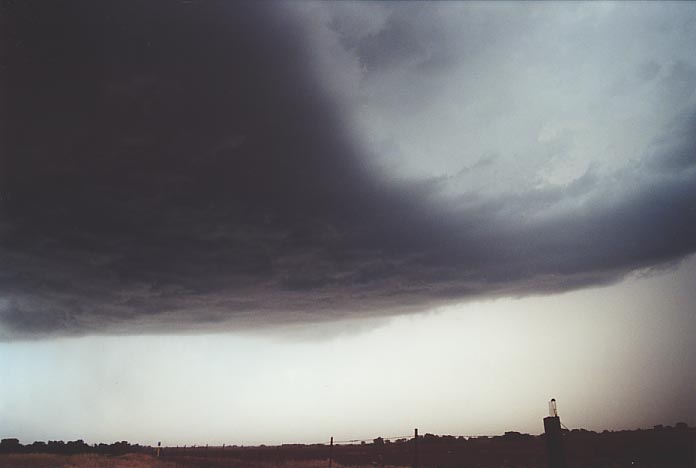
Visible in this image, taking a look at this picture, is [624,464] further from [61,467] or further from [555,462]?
[61,467]

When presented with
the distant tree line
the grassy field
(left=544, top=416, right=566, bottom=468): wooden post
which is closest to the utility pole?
(left=544, top=416, right=566, bottom=468): wooden post

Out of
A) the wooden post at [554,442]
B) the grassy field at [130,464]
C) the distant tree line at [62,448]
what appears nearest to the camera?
the wooden post at [554,442]

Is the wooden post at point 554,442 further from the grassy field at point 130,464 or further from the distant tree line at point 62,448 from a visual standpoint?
the distant tree line at point 62,448

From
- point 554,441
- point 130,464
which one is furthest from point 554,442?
point 130,464

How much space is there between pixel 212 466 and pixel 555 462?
34.8 metres

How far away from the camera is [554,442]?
20.1ft

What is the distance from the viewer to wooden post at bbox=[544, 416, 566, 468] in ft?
19.8

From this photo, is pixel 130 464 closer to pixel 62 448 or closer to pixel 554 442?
pixel 554 442

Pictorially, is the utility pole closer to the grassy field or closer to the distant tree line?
the grassy field

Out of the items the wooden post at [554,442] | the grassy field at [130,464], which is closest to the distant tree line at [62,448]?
the grassy field at [130,464]

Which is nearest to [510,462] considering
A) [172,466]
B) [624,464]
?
[624,464]

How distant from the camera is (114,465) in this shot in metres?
31.4

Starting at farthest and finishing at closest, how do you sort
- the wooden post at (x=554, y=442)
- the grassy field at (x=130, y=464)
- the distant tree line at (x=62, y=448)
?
the distant tree line at (x=62, y=448), the grassy field at (x=130, y=464), the wooden post at (x=554, y=442)

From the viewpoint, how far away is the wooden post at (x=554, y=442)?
6027 millimetres
